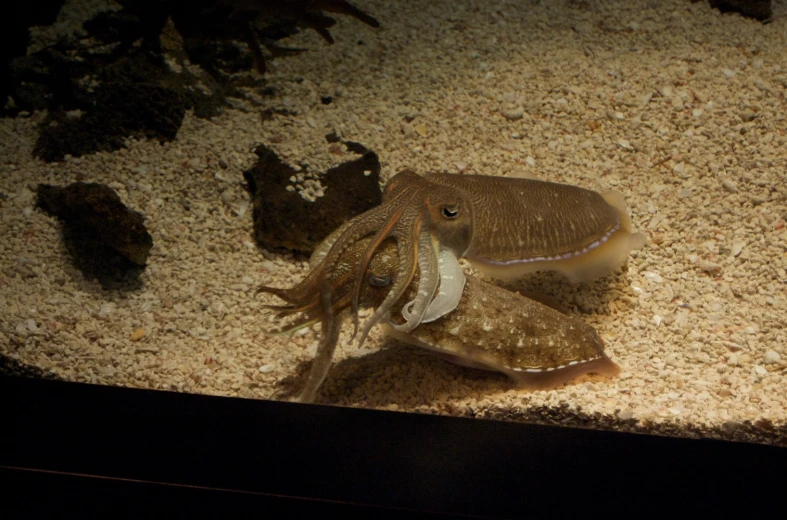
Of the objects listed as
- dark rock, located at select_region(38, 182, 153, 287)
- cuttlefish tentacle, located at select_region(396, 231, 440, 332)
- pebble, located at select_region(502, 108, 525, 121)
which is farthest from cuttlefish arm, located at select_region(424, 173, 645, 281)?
dark rock, located at select_region(38, 182, 153, 287)

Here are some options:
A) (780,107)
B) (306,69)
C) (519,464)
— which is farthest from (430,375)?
(780,107)

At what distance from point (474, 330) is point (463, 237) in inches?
12.5

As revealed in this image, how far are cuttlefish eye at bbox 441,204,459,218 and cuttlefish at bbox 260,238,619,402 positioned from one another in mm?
208

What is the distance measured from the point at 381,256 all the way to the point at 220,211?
3.61 feet

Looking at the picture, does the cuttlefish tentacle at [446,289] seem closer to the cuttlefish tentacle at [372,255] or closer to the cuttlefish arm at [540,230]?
the cuttlefish tentacle at [372,255]

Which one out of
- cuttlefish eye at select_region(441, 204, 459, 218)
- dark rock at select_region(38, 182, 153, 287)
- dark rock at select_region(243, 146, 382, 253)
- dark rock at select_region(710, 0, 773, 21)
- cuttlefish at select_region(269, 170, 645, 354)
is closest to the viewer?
cuttlefish at select_region(269, 170, 645, 354)

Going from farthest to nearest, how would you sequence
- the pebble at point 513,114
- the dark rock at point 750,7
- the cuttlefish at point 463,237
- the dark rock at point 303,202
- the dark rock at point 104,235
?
the dark rock at point 750,7, the pebble at point 513,114, the dark rock at point 303,202, the dark rock at point 104,235, the cuttlefish at point 463,237

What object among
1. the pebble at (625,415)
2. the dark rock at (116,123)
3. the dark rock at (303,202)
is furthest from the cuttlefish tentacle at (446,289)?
the dark rock at (116,123)

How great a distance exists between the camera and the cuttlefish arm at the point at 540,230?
2.03m

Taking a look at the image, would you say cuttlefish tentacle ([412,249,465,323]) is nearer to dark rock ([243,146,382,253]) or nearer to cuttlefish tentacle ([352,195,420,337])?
cuttlefish tentacle ([352,195,420,337])

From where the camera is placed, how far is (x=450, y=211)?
6.04 feet

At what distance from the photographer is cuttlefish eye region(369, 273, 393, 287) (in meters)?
1.71

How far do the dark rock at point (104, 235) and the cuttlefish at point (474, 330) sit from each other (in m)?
0.82

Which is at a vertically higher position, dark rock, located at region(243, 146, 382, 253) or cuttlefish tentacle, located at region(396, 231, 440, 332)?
cuttlefish tentacle, located at region(396, 231, 440, 332)
